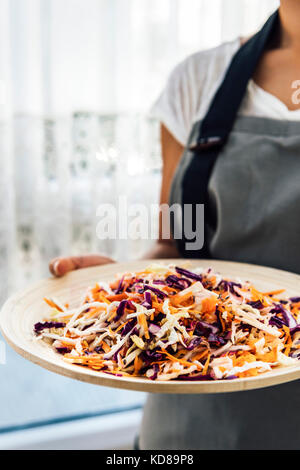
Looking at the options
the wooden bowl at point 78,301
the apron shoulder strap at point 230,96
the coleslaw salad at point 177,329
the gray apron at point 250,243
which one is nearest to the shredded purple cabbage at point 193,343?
the coleslaw salad at point 177,329

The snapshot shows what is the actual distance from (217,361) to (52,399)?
1.16 meters

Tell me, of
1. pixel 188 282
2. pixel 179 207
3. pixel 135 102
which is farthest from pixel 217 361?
pixel 135 102

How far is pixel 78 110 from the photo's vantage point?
63.1 inches

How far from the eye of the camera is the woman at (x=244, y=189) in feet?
3.01

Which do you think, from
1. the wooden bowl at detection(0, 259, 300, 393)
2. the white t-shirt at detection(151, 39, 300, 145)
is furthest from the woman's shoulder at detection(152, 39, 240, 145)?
the wooden bowl at detection(0, 259, 300, 393)

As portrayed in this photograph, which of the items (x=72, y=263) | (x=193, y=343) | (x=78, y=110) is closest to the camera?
(x=193, y=343)

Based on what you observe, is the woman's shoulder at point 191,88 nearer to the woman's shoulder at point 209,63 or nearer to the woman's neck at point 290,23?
the woman's shoulder at point 209,63

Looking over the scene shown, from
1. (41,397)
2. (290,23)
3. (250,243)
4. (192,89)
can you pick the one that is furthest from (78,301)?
(41,397)

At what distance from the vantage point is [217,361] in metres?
0.62

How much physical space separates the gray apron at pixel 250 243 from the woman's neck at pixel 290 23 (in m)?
0.21

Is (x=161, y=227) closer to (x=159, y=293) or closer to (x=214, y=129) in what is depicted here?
(x=214, y=129)

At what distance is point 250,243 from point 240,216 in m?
0.06

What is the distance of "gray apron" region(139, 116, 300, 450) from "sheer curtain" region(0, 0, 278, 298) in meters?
0.68

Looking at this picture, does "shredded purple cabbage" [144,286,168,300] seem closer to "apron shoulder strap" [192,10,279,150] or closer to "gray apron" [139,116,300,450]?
"gray apron" [139,116,300,450]
